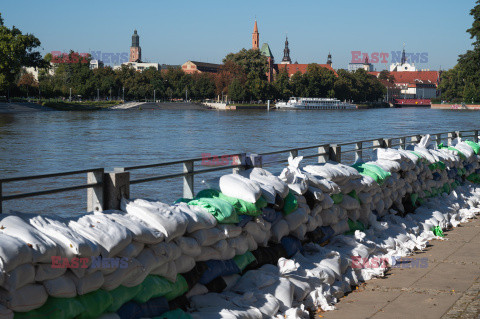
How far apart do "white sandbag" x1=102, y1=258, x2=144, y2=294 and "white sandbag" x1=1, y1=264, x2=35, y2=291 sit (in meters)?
0.52

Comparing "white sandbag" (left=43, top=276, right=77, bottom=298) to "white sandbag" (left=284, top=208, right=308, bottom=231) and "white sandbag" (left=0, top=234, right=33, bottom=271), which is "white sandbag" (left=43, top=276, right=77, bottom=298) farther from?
"white sandbag" (left=284, top=208, right=308, bottom=231)

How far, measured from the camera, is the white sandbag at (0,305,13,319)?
321cm

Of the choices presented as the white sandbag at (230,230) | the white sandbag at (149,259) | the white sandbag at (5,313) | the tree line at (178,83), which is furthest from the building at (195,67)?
the white sandbag at (5,313)

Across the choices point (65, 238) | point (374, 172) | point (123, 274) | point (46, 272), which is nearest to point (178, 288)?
point (123, 274)

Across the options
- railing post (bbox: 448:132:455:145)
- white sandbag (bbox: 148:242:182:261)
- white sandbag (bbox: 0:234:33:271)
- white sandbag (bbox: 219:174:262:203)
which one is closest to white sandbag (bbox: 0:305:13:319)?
white sandbag (bbox: 0:234:33:271)

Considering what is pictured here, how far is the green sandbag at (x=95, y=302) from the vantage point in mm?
3672

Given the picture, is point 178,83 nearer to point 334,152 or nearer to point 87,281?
point 334,152

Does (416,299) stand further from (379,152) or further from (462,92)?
(462,92)

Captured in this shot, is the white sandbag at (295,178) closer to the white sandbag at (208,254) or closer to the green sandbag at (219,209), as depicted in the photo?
the green sandbag at (219,209)

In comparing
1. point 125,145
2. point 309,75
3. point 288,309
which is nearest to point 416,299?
point 288,309

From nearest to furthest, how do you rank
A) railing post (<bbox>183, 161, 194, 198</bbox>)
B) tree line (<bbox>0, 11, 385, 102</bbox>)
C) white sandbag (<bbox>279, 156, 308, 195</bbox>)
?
railing post (<bbox>183, 161, 194, 198</bbox>), white sandbag (<bbox>279, 156, 308, 195</bbox>), tree line (<bbox>0, 11, 385, 102</bbox>)

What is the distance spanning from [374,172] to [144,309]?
4.68m

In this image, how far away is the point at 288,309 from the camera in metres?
4.94

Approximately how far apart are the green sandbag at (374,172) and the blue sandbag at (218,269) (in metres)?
3.38
